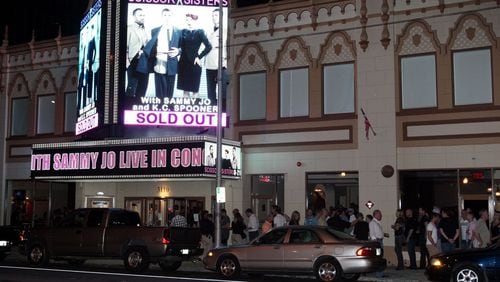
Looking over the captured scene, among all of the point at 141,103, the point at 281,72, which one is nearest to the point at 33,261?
the point at 141,103

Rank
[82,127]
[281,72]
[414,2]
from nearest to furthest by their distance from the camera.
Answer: [414,2], [281,72], [82,127]

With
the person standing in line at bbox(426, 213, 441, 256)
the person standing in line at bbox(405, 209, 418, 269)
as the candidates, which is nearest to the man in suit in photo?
the person standing in line at bbox(405, 209, 418, 269)

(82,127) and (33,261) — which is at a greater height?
(82,127)

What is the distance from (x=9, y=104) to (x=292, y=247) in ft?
65.7

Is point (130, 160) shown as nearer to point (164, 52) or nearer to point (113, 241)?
point (164, 52)

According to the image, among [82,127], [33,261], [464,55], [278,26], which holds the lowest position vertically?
[33,261]

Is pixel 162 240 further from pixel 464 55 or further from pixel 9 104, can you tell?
pixel 9 104

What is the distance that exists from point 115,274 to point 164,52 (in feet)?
35.7

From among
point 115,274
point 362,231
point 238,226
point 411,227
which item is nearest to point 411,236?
point 411,227

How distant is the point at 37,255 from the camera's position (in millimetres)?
20578

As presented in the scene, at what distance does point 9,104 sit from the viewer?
31094mm

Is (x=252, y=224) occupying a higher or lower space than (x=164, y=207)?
lower

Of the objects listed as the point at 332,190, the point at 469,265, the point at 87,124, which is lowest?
the point at 469,265

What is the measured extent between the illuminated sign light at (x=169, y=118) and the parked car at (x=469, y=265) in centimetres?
1245
